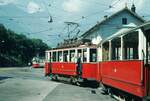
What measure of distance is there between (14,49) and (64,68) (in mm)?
84384

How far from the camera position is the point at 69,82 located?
30.6 metres

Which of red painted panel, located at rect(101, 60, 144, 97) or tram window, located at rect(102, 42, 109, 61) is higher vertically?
tram window, located at rect(102, 42, 109, 61)

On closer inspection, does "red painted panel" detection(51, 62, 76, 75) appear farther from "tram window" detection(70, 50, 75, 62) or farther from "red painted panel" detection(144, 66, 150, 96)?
"red painted panel" detection(144, 66, 150, 96)

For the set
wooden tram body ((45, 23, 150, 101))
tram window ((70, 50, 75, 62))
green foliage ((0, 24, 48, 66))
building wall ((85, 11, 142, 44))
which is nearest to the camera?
wooden tram body ((45, 23, 150, 101))

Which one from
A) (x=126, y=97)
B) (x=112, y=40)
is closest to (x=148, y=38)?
(x=126, y=97)

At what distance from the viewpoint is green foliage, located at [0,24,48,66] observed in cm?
10700

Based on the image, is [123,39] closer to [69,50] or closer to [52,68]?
[69,50]

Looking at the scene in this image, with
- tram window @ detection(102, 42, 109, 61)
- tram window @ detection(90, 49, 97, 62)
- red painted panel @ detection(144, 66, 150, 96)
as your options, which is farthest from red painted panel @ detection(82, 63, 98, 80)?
red painted panel @ detection(144, 66, 150, 96)

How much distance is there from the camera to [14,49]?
114 metres

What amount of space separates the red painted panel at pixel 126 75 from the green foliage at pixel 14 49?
290ft

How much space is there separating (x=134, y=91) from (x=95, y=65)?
11639mm

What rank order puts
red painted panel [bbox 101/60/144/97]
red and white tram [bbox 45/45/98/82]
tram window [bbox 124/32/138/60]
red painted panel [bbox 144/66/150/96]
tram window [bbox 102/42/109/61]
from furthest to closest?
red and white tram [bbox 45/45/98/82] < tram window [bbox 102/42/109/61] < tram window [bbox 124/32/138/60] < red painted panel [bbox 101/60/144/97] < red painted panel [bbox 144/66/150/96]

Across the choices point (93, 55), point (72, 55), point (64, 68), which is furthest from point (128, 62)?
point (64, 68)

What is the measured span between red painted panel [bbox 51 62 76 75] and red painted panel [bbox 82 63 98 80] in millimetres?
1642
